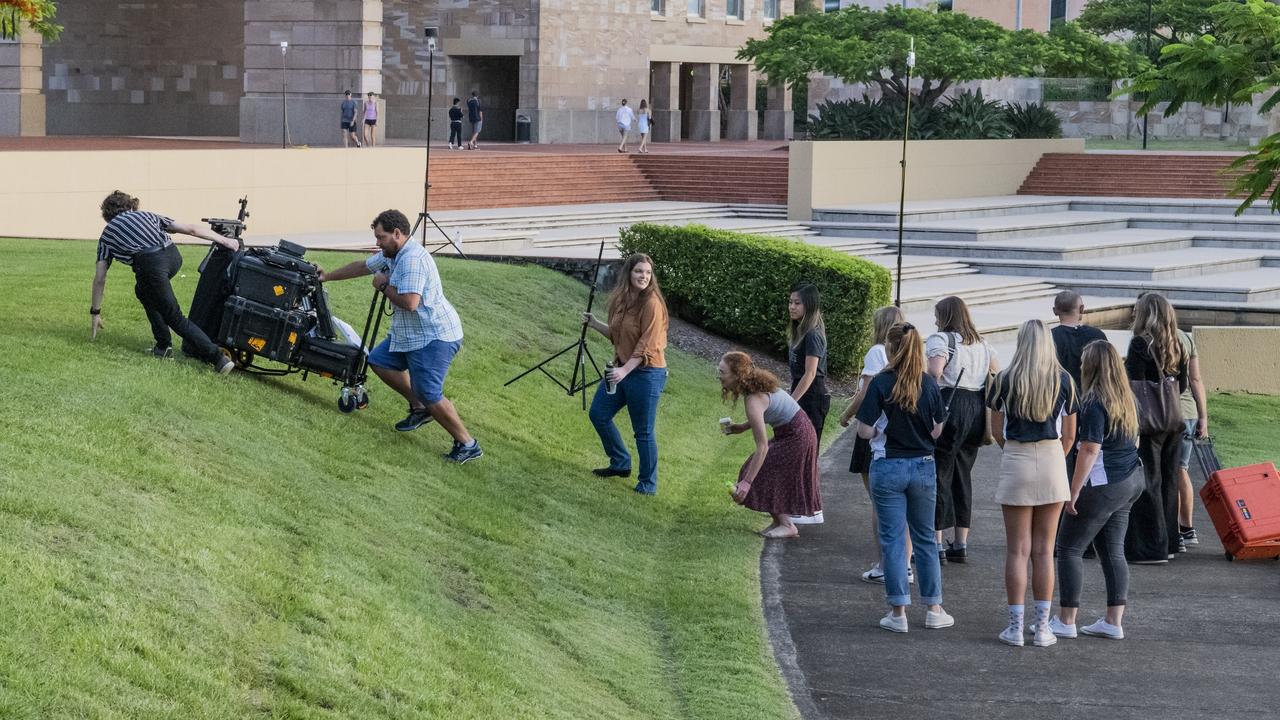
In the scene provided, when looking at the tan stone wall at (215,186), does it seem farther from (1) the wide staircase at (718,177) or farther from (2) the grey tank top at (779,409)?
(2) the grey tank top at (779,409)

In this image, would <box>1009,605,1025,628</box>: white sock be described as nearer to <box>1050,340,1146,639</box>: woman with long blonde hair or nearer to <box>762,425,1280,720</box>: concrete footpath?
<box>762,425,1280,720</box>: concrete footpath

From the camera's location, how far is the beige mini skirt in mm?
8688

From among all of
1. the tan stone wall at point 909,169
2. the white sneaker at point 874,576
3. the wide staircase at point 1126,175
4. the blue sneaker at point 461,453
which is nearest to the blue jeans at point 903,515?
the white sneaker at point 874,576

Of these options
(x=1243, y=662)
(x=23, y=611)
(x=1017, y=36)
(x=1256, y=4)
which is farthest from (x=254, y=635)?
(x=1017, y=36)

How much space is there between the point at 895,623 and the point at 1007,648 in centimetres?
64

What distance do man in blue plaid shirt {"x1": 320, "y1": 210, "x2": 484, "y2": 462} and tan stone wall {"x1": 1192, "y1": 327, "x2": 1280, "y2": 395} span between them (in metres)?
10.9

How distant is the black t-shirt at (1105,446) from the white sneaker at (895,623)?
4.28 feet

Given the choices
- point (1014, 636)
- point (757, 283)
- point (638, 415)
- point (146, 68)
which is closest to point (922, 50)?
point (757, 283)

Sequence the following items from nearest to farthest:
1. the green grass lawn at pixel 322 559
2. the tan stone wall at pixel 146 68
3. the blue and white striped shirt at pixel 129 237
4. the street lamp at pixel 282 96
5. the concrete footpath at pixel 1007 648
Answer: the green grass lawn at pixel 322 559
the concrete footpath at pixel 1007 648
the blue and white striped shirt at pixel 129 237
the street lamp at pixel 282 96
the tan stone wall at pixel 146 68

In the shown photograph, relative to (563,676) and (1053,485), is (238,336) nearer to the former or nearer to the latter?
(563,676)

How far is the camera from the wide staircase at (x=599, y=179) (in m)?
31.9

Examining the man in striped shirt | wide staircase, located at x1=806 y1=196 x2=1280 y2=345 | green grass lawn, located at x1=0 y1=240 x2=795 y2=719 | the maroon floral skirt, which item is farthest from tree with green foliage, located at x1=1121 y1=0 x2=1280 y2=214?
the man in striped shirt

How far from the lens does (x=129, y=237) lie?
10.9 metres

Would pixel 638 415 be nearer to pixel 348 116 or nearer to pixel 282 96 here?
pixel 348 116
